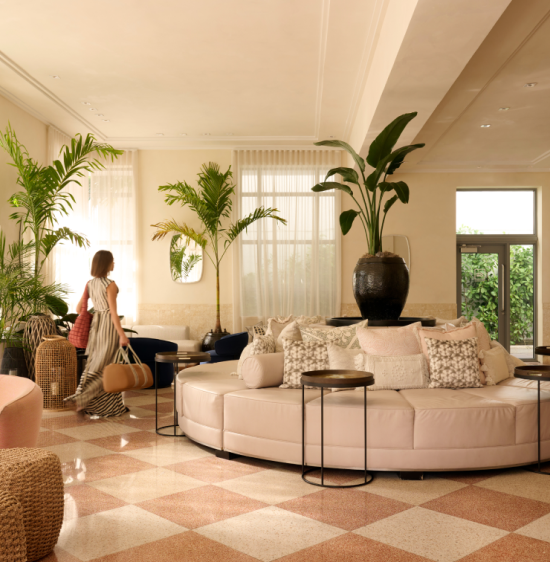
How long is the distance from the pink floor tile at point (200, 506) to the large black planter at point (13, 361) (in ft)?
11.6

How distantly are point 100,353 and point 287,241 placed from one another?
4.49 m

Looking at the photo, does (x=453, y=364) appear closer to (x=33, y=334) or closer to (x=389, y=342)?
(x=389, y=342)

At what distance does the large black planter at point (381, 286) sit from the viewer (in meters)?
4.93

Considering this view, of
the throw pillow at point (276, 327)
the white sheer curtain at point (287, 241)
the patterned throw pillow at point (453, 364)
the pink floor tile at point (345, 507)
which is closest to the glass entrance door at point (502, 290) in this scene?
the white sheer curtain at point (287, 241)

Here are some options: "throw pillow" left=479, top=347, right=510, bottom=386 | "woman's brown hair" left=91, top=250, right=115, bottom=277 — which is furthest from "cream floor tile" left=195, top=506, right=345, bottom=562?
"woman's brown hair" left=91, top=250, right=115, bottom=277

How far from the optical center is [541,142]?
8.20 metres

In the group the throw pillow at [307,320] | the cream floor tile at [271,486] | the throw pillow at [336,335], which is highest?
the throw pillow at [307,320]

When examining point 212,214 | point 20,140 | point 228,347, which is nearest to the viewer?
point 20,140

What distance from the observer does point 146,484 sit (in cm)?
335

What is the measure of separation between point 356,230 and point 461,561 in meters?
7.24

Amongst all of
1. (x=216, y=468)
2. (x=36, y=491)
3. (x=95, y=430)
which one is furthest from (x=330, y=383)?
(x=95, y=430)

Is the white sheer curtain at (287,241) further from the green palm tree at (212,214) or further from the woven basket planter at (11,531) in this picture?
the woven basket planter at (11,531)

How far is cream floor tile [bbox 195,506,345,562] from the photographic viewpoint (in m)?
2.48

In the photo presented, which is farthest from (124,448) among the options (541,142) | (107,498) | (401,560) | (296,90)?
(541,142)
